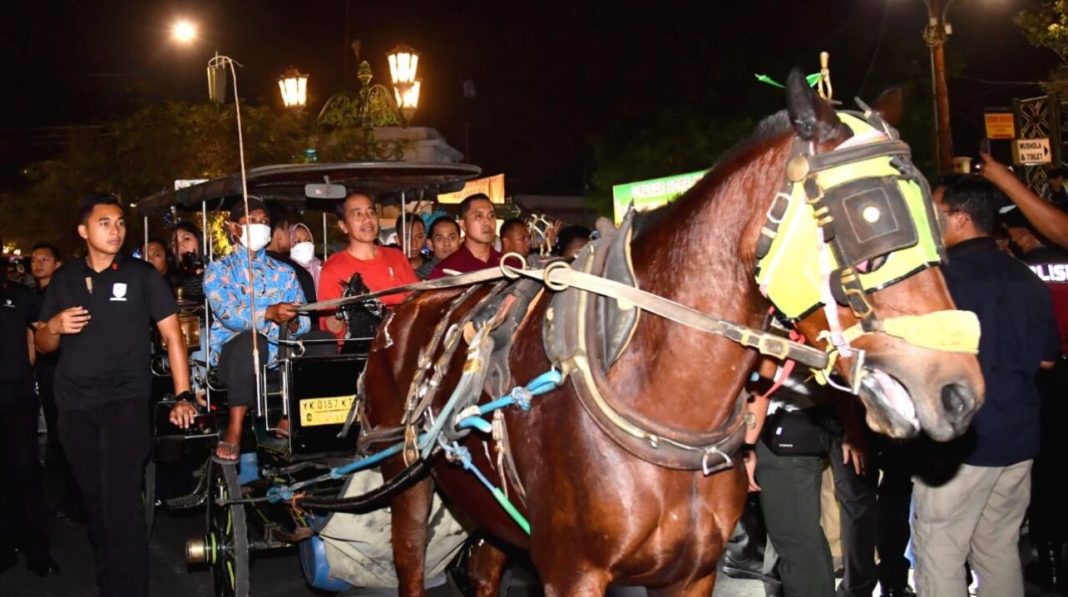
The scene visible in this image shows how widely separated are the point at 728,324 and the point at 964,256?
8.06 feet

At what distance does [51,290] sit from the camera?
5961 mm

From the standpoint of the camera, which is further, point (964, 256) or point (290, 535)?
point (290, 535)

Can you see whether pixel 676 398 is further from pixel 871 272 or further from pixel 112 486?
pixel 112 486

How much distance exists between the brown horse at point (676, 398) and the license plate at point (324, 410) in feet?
8.85

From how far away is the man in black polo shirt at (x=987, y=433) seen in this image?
4828 mm

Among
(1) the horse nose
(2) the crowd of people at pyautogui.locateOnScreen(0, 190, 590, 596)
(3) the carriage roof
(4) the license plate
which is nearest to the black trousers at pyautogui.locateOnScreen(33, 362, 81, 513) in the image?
(2) the crowd of people at pyautogui.locateOnScreen(0, 190, 590, 596)

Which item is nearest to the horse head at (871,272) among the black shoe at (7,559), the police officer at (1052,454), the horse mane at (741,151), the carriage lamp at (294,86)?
the horse mane at (741,151)

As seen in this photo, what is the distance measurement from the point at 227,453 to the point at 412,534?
1719mm

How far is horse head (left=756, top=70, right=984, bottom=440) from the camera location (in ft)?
8.98

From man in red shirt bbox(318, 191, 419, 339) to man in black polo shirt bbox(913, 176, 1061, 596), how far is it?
326cm

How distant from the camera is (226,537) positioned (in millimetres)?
6477

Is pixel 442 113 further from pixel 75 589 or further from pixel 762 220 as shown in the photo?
pixel 762 220

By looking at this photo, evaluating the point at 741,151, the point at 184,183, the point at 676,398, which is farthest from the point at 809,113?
the point at 184,183

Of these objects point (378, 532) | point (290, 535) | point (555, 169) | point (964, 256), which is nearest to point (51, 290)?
point (290, 535)
